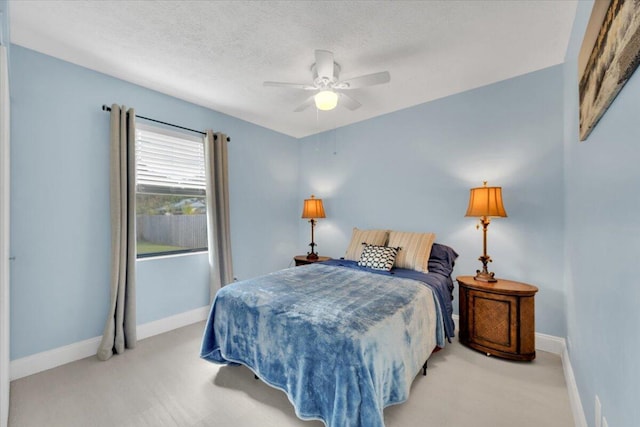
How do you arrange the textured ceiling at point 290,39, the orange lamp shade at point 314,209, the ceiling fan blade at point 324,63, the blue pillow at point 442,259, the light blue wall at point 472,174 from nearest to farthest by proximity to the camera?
the textured ceiling at point 290,39 → the ceiling fan blade at point 324,63 → the light blue wall at point 472,174 → the blue pillow at point 442,259 → the orange lamp shade at point 314,209

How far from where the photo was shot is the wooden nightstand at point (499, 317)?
2.21 metres

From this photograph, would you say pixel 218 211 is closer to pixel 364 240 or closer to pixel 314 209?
pixel 314 209

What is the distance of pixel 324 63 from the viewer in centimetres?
209

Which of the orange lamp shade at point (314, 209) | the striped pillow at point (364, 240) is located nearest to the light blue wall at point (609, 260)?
the striped pillow at point (364, 240)

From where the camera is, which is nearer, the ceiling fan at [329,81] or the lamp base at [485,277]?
the ceiling fan at [329,81]

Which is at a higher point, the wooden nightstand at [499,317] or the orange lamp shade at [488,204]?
the orange lamp shade at [488,204]

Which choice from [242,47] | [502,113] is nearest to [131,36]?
[242,47]

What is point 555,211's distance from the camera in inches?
96.2

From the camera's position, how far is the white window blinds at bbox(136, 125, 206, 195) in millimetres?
2889

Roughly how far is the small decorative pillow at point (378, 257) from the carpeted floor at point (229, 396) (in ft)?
3.05

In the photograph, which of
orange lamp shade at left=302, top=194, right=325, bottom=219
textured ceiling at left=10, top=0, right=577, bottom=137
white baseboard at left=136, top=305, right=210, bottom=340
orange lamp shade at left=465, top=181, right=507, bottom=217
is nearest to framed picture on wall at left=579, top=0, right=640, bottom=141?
textured ceiling at left=10, top=0, right=577, bottom=137

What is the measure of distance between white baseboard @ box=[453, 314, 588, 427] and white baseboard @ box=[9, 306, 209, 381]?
3262 mm

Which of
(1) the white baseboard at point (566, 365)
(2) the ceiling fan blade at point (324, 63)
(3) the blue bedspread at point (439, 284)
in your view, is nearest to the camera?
(1) the white baseboard at point (566, 365)

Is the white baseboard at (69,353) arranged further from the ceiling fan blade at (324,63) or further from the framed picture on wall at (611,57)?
the framed picture on wall at (611,57)
